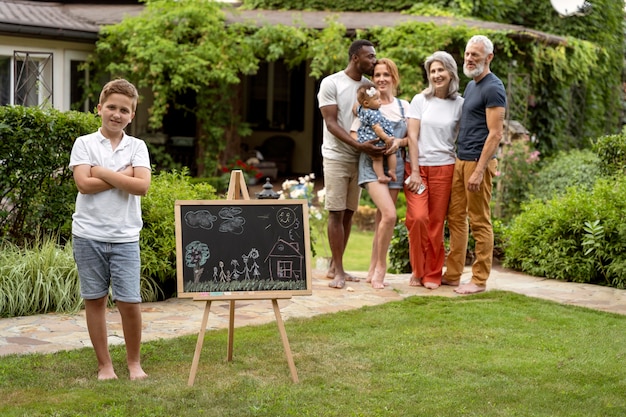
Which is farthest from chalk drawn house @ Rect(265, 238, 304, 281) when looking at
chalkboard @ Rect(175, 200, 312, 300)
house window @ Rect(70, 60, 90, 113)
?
house window @ Rect(70, 60, 90, 113)

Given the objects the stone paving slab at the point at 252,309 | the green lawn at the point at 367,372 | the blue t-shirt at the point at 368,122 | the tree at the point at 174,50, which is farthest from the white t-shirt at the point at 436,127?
the tree at the point at 174,50

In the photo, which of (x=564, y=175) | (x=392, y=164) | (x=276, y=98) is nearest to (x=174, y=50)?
A: (x=276, y=98)

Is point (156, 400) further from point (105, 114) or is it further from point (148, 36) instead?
point (148, 36)

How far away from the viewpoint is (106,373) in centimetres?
507

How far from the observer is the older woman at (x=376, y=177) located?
7.85 m

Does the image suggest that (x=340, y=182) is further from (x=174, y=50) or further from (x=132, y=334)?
(x=174, y=50)

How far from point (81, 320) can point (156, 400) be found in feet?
6.99

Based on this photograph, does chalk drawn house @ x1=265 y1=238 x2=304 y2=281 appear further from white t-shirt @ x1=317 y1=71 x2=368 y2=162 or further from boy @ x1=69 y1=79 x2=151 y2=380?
white t-shirt @ x1=317 y1=71 x2=368 y2=162

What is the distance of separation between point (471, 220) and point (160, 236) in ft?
8.73

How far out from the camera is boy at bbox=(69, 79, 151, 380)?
16.2 ft

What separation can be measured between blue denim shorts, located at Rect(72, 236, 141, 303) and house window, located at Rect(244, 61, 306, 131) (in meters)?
15.4

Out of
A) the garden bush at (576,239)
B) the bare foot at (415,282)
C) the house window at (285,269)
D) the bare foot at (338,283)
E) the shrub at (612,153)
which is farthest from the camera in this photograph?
the shrub at (612,153)

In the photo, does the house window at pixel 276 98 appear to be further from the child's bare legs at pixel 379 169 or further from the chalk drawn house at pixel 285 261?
the chalk drawn house at pixel 285 261

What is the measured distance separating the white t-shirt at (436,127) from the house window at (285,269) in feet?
9.31
